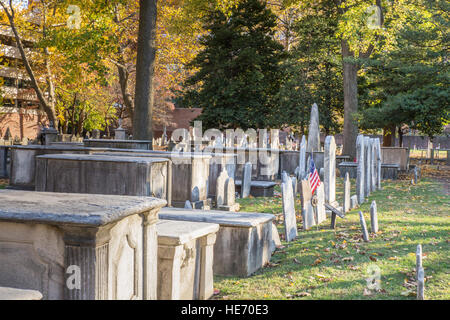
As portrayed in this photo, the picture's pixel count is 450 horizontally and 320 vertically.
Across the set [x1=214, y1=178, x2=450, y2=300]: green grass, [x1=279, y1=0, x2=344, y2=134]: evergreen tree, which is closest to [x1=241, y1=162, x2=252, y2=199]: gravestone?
[x1=214, y1=178, x2=450, y2=300]: green grass

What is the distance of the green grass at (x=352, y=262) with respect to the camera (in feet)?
19.0

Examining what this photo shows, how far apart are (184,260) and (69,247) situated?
178 cm

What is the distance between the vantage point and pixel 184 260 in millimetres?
5027

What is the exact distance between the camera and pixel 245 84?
3406 centimetres

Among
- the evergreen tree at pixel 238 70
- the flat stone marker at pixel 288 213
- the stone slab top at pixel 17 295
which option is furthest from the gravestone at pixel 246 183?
the evergreen tree at pixel 238 70

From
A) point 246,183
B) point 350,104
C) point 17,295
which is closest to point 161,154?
point 246,183

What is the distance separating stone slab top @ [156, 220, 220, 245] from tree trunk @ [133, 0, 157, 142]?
11.5 metres

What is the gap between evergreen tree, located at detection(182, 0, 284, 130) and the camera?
33562 mm

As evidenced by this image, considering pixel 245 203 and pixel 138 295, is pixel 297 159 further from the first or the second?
pixel 138 295

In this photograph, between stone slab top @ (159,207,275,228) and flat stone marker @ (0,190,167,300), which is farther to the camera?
stone slab top @ (159,207,275,228)

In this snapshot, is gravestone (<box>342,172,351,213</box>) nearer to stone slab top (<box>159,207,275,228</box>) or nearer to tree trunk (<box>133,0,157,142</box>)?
stone slab top (<box>159,207,275,228</box>)

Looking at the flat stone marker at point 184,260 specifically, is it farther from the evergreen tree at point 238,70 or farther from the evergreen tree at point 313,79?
the evergreen tree at point 238,70

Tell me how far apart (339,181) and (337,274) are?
14.2 meters

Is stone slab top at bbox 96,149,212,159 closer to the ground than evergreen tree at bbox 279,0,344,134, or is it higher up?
closer to the ground
